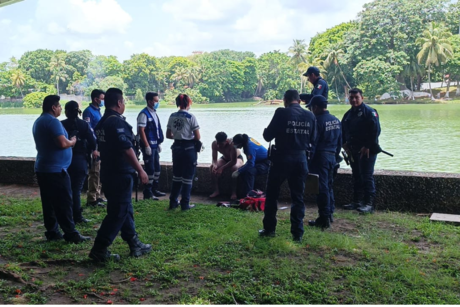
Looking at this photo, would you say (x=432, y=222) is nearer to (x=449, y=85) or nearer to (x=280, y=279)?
(x=280, y=279)

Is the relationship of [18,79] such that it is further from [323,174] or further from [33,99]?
[323,174]

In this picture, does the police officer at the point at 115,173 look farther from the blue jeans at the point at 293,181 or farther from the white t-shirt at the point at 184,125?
the white t-shirt at the point at 184,125

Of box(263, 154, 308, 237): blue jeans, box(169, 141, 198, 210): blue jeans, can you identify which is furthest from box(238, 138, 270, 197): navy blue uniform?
box(263, 154, 308, 237): blue jeans

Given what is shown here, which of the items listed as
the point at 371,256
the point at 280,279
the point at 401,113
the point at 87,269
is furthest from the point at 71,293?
the point at 401,113

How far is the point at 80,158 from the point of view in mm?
4969

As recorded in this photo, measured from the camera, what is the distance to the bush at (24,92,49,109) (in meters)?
22.1

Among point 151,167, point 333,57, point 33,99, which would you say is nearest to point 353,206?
point 151,167

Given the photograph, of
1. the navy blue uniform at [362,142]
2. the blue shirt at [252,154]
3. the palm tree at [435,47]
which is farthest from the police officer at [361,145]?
the palm tree at [435,47]

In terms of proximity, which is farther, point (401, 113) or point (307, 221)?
point (401, 113)

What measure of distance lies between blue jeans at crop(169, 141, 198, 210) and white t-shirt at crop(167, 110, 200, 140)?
3.2 inches

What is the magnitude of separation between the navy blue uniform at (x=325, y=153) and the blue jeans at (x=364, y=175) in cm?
81

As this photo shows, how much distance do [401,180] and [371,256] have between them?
7.15ft

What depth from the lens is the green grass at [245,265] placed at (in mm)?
3047

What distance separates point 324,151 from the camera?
190 inches
